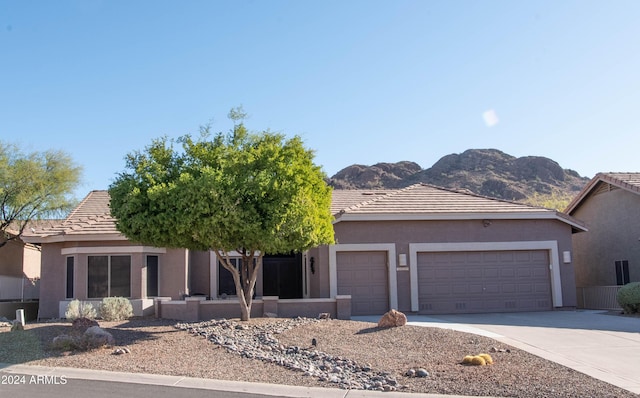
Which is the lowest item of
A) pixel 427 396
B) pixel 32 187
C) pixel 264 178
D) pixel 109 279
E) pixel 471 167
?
pixel 427 396

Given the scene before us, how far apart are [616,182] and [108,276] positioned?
19621 millimetres

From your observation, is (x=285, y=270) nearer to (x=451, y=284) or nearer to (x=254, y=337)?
(x=451, y=284)

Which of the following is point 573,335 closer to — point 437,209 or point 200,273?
point 437,209

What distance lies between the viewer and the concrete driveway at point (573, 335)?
1039 centimetres

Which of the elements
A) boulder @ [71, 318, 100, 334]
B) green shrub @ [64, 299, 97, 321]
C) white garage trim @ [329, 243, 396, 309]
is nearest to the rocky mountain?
white garage trim @ [329, 243, 396, 309]

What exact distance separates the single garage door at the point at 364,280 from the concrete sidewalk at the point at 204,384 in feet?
33.5

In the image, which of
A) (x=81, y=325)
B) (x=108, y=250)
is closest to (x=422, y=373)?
(x=81, y=325)

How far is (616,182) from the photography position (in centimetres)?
2377

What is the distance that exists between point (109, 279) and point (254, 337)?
855cm

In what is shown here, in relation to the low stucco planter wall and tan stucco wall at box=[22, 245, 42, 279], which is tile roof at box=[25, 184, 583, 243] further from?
tan stucco wall at box=[22, 245, 42, 279]

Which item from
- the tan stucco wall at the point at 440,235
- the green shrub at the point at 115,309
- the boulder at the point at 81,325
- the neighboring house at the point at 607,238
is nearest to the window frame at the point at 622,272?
the neighboring house at the point at 607,238

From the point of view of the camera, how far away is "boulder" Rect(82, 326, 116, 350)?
1224 cm

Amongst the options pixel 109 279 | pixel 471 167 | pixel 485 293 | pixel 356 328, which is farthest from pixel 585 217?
pixel 471 167

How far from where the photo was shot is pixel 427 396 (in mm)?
8734
